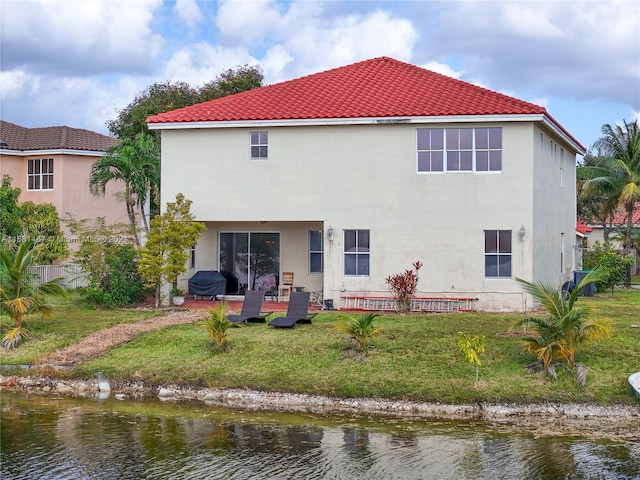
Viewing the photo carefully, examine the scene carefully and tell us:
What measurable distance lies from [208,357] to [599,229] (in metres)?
39.3

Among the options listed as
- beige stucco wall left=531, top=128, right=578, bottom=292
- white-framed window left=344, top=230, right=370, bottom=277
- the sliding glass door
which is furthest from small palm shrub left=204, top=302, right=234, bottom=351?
beige stucco wall left=531, top=128, right=578, bottom=292

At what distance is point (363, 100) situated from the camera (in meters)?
27.0

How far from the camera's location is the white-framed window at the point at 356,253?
26.3 meters

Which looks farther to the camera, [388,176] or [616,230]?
[616,230]

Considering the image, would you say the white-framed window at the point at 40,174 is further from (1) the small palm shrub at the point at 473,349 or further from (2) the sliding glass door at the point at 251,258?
(1) the small palm shrub at the point at 473,349

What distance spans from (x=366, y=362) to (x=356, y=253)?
321 inches

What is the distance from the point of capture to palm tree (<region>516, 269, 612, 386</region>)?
1725cm

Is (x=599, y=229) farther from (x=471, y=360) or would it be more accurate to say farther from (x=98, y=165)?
(x=471, y=360)

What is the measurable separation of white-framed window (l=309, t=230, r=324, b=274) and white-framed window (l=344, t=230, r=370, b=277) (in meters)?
2.72

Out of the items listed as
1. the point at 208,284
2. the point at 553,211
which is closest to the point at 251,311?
the point at 208,284

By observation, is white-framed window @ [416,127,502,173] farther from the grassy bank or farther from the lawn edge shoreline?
the lawn edge shoreline

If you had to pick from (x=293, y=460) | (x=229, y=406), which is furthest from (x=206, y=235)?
(x=293, y=460)

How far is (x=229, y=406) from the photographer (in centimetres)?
1730

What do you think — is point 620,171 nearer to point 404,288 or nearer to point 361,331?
point 404,288
